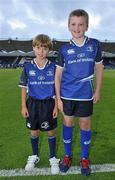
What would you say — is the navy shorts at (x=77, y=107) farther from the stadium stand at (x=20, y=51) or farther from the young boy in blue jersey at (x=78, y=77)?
the stadium stand at (x=20, y=51)

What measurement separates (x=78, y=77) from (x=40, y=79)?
50cm

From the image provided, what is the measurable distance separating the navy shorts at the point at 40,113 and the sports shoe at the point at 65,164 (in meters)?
0.44

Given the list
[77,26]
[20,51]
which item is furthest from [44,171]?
[20,51]

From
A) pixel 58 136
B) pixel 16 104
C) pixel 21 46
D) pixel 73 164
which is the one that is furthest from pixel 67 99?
pixel 21 46

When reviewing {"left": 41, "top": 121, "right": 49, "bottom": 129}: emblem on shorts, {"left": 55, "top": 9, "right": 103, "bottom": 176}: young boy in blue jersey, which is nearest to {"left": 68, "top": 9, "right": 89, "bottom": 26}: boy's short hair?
{"left": 55, "top": 9, "right": 103, "bottom": 176}: young boy in blue jersey

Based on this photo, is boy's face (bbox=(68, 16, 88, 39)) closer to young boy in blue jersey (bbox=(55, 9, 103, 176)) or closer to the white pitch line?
young boy in blue jersey (bbox=(55, 9, 103, 176))

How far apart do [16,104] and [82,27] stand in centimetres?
764

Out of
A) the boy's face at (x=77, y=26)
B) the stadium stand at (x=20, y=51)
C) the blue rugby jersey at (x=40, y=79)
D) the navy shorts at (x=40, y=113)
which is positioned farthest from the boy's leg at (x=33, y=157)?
the stadium stand at (x=20, y=51)

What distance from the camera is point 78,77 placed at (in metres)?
5.78

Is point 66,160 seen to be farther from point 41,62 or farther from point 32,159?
point 41,62

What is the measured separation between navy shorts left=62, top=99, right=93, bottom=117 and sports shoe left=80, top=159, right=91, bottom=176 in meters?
0.57

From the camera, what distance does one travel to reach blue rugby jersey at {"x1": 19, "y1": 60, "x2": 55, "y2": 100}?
5.95 m

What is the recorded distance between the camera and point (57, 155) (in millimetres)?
6594

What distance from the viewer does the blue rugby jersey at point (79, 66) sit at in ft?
18.9
